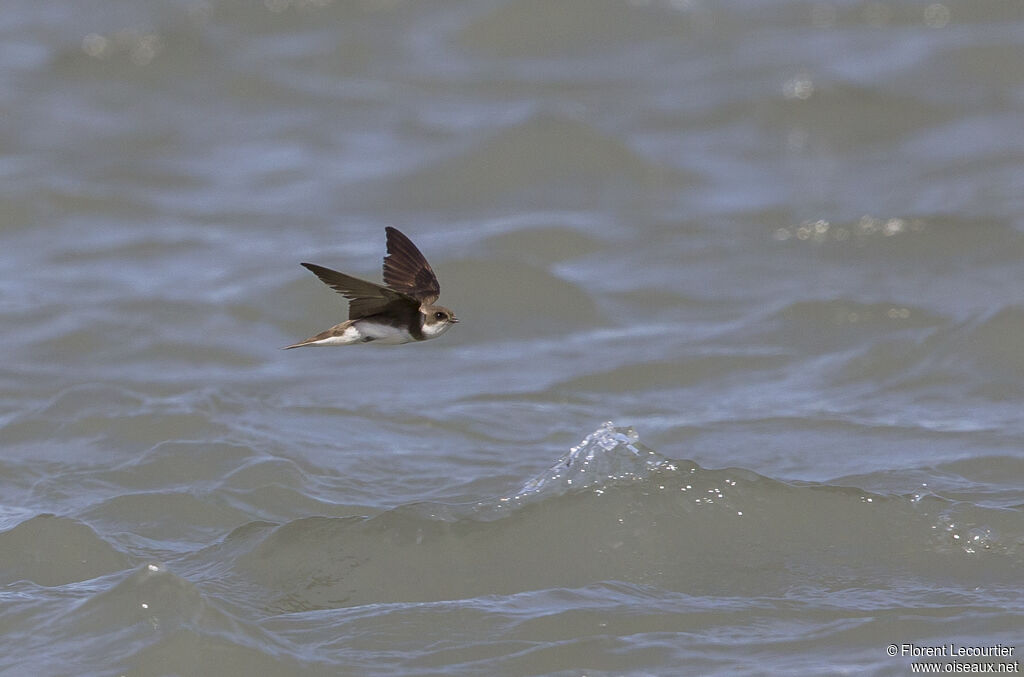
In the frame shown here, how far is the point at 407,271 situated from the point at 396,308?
0.88 feet

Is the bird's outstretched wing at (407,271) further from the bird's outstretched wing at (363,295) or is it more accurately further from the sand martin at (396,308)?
the bird's outstretched wing at (363,295)

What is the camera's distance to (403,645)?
216 inches

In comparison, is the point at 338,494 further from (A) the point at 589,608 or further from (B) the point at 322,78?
(B) the point at 322,78

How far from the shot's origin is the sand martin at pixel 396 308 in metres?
5.50

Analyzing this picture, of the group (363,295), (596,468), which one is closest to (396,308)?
(363,295)

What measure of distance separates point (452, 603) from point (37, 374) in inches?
155

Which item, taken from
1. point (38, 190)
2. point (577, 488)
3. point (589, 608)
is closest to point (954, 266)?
point (577, 488)

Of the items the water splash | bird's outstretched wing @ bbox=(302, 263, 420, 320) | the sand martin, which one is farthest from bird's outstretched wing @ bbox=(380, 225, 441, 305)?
the water splash

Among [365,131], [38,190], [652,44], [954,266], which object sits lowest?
[954,266]

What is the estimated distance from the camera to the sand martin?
550 cm

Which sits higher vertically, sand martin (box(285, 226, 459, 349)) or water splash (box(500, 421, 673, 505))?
sand martin (box(285, 226, 459, 349))

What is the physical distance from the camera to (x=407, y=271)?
576cm

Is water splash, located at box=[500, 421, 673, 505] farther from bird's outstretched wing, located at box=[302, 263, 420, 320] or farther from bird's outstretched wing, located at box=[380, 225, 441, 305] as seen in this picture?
bird's outstretched wing, located at box=[302, 263, 420, 320]

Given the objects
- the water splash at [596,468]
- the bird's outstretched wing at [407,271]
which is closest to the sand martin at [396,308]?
the bird's outstretched wing at [407,271]
